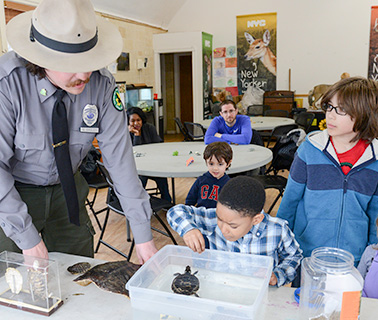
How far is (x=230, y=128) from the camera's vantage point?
4.53 m

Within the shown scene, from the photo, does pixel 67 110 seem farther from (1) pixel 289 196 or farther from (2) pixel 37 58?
(1) pixel 289 196

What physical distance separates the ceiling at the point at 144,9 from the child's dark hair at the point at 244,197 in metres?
5.13

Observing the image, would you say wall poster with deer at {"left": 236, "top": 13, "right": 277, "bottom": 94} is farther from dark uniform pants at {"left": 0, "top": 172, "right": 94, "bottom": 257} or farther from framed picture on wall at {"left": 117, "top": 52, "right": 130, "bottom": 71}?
dark uniform pants at {"left": 0, "top": 172, "right": 94, "bottom": 257}

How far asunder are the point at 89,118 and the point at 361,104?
1109mm

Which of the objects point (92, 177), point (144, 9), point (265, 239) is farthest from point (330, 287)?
point (144, 9)

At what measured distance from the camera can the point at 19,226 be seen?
53.1 inches

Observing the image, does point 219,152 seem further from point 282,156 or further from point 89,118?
Answer: point 282,156

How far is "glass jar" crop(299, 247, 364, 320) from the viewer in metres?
1.00

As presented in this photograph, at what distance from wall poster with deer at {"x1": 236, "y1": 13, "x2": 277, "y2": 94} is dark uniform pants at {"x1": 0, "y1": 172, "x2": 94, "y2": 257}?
8602 mm

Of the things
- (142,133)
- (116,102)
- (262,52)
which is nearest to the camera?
(116,102)

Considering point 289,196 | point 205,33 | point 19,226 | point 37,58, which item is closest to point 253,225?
point 289,196

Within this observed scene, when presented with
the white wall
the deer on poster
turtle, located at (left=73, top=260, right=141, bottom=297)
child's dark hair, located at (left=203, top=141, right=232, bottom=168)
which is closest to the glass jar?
turtle, located at (left=73, top=260, right=141, bottom=297)

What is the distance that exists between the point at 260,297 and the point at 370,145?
103cm

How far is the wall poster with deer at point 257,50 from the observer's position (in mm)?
9562
